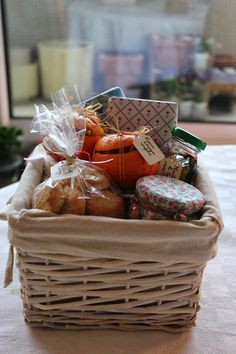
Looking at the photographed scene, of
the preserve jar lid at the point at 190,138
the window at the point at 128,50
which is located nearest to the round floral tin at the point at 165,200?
the preserve jar lid at the point at 190,138

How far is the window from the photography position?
5.61 feet

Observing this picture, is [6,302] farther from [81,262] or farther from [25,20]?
[25,20]

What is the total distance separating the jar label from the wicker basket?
0.06m

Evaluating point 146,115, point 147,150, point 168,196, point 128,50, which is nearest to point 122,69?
point 128,50

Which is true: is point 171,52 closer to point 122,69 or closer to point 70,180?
point 122,69

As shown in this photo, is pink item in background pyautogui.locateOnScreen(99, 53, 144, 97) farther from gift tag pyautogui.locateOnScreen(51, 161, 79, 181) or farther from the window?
gift tag pyautogui.locateOnScreen(51, 161, 79, 181)

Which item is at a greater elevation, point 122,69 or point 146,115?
point 146,115

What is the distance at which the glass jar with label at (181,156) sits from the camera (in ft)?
2.09

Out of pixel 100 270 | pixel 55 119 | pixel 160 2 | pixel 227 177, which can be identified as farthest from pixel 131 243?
pixel 160 2

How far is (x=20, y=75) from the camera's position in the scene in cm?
183

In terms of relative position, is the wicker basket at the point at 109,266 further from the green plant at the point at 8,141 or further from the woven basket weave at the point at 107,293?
the green plant at the point at 8,141

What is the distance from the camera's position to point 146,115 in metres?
0.70

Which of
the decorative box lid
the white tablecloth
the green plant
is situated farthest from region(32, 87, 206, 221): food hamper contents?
the green plant

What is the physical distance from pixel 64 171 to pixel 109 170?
0.08 metres
